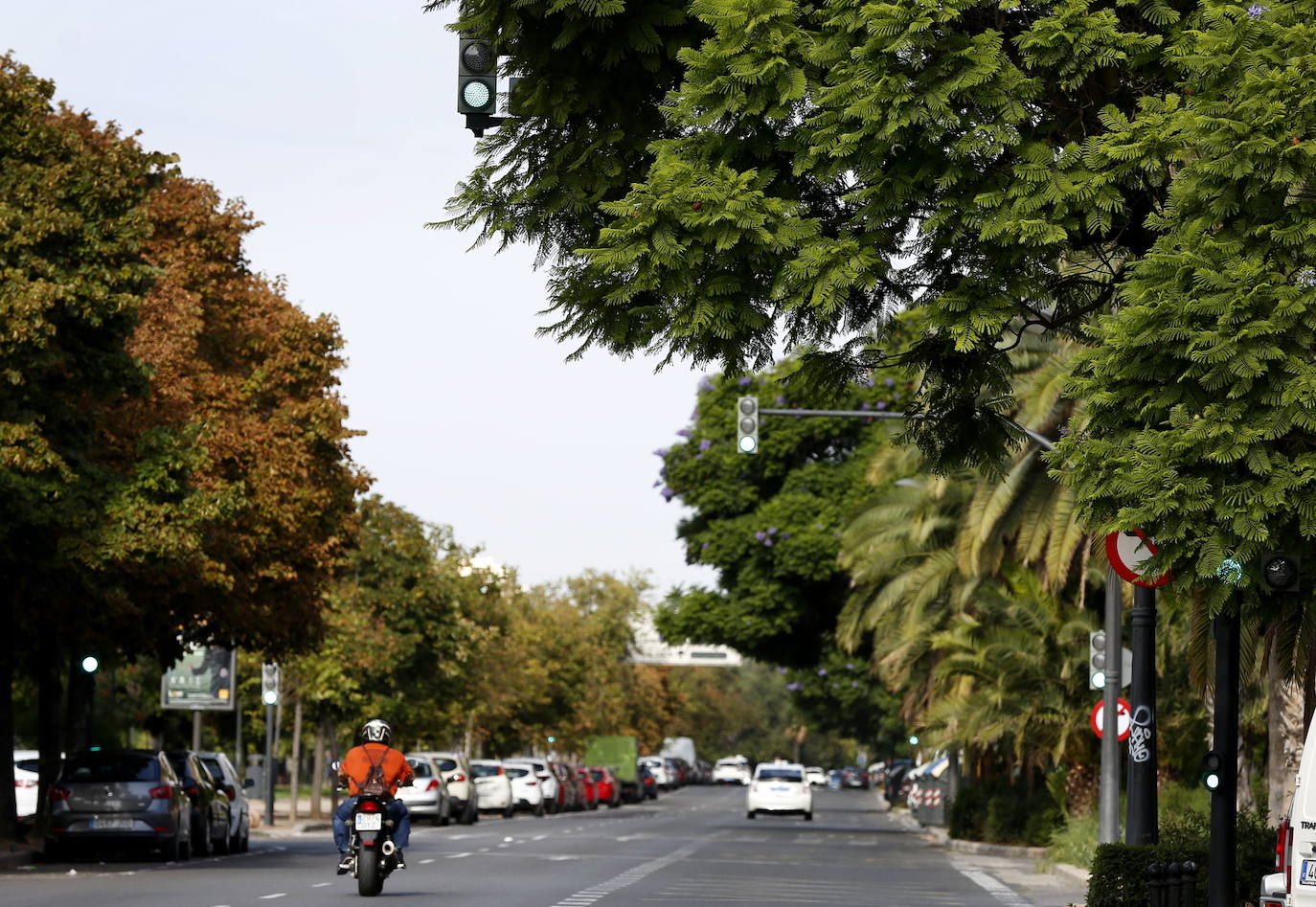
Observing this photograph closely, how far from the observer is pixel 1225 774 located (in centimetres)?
1242

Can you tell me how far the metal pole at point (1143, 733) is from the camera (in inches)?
637

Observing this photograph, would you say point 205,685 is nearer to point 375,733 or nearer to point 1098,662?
point 375,733

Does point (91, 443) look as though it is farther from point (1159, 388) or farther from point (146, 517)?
point (1159, 388)

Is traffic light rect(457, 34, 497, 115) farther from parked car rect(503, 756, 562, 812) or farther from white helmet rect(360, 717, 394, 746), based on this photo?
parked car rect(503, 756, 562, 812)

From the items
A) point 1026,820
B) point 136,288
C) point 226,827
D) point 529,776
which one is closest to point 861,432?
point 529,776

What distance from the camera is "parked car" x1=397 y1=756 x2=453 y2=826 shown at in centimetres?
4284

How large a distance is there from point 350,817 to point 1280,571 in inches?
430

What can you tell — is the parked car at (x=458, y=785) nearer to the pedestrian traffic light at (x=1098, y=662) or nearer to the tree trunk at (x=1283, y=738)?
the pedestrian traffic light at (x=1098, y=662)

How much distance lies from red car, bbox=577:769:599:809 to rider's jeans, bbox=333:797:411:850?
44.0 m

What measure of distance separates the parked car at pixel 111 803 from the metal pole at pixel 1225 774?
54.0ft

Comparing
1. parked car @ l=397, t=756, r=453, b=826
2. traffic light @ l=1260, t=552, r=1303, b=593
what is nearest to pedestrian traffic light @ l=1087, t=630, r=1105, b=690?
traffic light @ l=1260, t=552, r=1303, b=593

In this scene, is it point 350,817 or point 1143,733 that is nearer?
point 1143,733

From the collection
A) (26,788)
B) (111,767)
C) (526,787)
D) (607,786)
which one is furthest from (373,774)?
(607,786)

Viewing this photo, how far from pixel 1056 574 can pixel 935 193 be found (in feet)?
67.8
